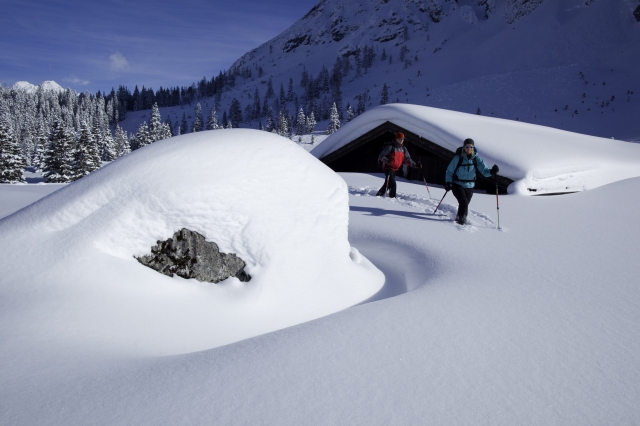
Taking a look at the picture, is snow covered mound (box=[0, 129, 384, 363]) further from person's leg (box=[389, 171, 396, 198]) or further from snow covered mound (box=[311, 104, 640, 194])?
snow covered mound (box=[311, 104, 640, 194])

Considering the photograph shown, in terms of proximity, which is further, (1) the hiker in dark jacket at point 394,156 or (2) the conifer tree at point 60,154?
(2) the conifer tree at point 60,154

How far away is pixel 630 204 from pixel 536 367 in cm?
786

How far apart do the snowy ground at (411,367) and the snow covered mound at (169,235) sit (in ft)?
0.39

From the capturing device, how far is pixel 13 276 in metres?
3.03

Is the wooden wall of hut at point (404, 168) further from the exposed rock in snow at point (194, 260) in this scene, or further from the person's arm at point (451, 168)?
the exposed rock in snow at point (194, 260)

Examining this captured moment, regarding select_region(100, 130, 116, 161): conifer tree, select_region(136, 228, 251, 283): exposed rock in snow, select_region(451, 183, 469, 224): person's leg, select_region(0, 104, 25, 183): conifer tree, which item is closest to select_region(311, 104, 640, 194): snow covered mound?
select_region(451, 183, 469, 224): person's leg

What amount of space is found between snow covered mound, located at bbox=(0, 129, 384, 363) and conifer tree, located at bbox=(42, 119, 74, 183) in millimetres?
32993

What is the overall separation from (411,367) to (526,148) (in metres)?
10.2

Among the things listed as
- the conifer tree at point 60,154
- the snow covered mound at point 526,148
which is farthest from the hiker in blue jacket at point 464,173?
the conifer tree at point 60,154

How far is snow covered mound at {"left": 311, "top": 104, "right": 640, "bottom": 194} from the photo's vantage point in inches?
377

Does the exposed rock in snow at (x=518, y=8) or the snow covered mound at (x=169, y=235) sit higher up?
the exposed rock in snow at (x=518, y=8)

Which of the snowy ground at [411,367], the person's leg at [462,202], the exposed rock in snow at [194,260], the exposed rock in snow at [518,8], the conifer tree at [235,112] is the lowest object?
the snowy ground at [411,367]

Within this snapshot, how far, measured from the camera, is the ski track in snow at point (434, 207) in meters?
6.96

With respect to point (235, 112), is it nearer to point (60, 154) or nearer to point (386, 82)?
point (386, 82)
